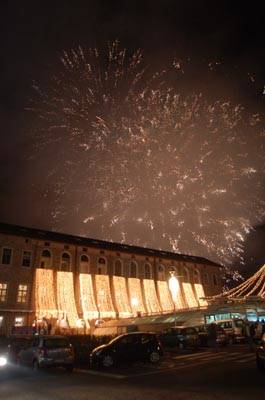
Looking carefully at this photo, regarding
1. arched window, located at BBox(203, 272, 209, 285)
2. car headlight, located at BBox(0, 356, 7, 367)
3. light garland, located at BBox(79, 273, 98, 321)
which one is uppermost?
arched window, located at BBox(203, 272, 209, 285)

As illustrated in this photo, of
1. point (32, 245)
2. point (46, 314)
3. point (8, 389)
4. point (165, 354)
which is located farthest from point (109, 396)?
point (32, 245)

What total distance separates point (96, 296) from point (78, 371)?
24.2 metres

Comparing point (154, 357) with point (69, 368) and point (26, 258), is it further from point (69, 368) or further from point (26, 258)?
point (26, 258)

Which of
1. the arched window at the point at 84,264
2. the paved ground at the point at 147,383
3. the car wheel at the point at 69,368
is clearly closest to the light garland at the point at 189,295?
the arched window at the point at 84,264

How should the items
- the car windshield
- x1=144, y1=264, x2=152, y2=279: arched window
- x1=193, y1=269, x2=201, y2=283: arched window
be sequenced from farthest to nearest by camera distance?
x1=193, y1=269, x2=201, y2=283: arched window < x1=144, y1=264, x2=152, y2=279: arched window < the car windshield

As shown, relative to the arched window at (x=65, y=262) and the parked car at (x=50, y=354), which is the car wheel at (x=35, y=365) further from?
the arched window at (x=65, y=262)

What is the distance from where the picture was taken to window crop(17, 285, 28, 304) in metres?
34.8

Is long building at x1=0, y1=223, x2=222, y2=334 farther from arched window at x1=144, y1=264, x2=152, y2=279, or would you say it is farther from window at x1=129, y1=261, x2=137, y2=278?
arched window at x1=144, y1=264, x2=152, y2=279

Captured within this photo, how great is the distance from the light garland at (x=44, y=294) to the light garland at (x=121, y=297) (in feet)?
24.4

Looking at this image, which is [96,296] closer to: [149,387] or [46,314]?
[46,314]

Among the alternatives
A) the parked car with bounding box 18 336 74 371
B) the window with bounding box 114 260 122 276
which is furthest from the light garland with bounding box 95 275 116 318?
the parked car with bounding box 18 336 74 371

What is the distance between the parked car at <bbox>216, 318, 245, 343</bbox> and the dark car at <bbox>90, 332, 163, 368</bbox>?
9194 millimetres

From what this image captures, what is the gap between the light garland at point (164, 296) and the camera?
146 ft

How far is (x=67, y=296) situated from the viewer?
37.3m
